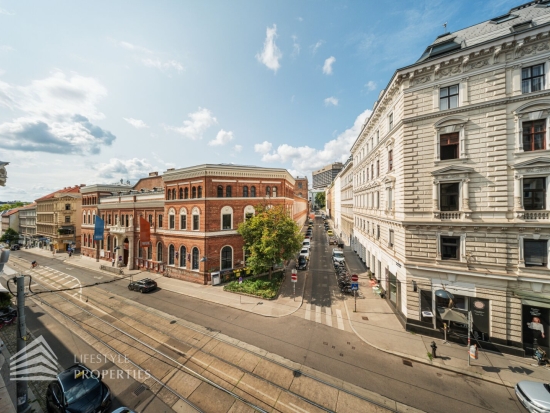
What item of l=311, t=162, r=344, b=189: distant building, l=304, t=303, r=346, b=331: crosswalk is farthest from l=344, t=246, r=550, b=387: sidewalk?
l=311, t=162, r=344, b=189: distant building

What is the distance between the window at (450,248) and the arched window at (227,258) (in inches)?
833

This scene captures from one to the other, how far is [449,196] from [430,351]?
10.1 metres

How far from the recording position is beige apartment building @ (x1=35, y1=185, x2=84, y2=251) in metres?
48.1

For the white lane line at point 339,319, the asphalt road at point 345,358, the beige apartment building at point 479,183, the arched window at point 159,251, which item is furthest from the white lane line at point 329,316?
the arched window at point 159,251

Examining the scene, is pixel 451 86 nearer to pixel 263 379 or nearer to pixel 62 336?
pixel 263 379

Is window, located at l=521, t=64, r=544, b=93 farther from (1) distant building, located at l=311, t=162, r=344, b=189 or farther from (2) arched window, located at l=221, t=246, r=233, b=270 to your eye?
(1) distant building, located at l=311, t=162, r=344, b=189

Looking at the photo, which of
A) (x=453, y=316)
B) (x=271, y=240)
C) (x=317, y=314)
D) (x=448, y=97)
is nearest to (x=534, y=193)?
(x=448, y=97)

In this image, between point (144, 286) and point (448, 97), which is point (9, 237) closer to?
point (144, 286)

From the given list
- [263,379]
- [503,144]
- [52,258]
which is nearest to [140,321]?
[263,379]

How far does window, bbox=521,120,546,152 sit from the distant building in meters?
151

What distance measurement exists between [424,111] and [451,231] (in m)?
8.73

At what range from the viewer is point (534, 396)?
887cm

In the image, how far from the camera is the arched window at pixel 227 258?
1021 inches

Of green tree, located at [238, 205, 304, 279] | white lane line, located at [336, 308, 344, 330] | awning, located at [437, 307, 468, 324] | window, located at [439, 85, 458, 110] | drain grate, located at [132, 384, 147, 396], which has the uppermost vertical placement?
window, located at [439, 85, 458, 110]
